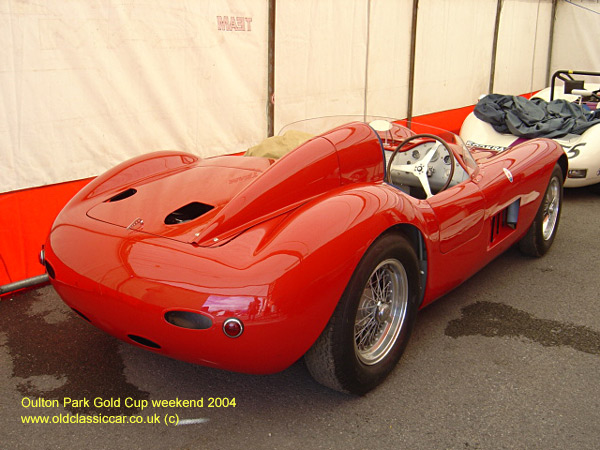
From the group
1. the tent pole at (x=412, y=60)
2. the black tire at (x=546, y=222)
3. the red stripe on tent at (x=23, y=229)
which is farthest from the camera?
the tent pole at (x=412, y=60)

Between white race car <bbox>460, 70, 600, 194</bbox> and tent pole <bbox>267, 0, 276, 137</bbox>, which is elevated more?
tent pole <bbox>267, 0, 276, 137</bbox>

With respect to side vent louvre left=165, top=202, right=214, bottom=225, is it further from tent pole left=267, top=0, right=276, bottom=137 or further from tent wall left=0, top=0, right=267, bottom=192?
tent pole left=267, top=0, right=276, bottom=137

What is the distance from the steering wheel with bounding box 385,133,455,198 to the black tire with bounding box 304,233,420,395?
26.4 inches

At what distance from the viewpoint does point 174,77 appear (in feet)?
16.0

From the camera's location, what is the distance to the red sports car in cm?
229

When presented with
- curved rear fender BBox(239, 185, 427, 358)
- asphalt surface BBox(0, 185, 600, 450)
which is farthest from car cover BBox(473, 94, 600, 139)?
curved rear fender BBox(239, 185, 427, 358)

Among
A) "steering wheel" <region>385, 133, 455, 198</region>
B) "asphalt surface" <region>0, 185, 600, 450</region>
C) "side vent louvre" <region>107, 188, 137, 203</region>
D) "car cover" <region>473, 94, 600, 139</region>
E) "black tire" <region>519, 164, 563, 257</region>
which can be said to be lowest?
"asphalt surface" <region>0, 185, 600, 450</region>

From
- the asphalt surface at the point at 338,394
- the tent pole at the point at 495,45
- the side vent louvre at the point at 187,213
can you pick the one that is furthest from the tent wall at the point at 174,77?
the side vent louvre at the point at 187,213

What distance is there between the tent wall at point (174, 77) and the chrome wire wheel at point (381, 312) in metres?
2.28

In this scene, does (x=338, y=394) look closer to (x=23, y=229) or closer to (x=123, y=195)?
(x=123, y=195)

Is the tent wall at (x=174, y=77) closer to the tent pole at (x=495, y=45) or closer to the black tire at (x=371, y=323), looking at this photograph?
the tent pole at (x=495, y=45)

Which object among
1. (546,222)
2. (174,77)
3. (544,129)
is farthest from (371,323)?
(544,129)

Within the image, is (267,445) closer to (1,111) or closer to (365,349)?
(365,349)

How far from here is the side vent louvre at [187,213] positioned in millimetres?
2742
